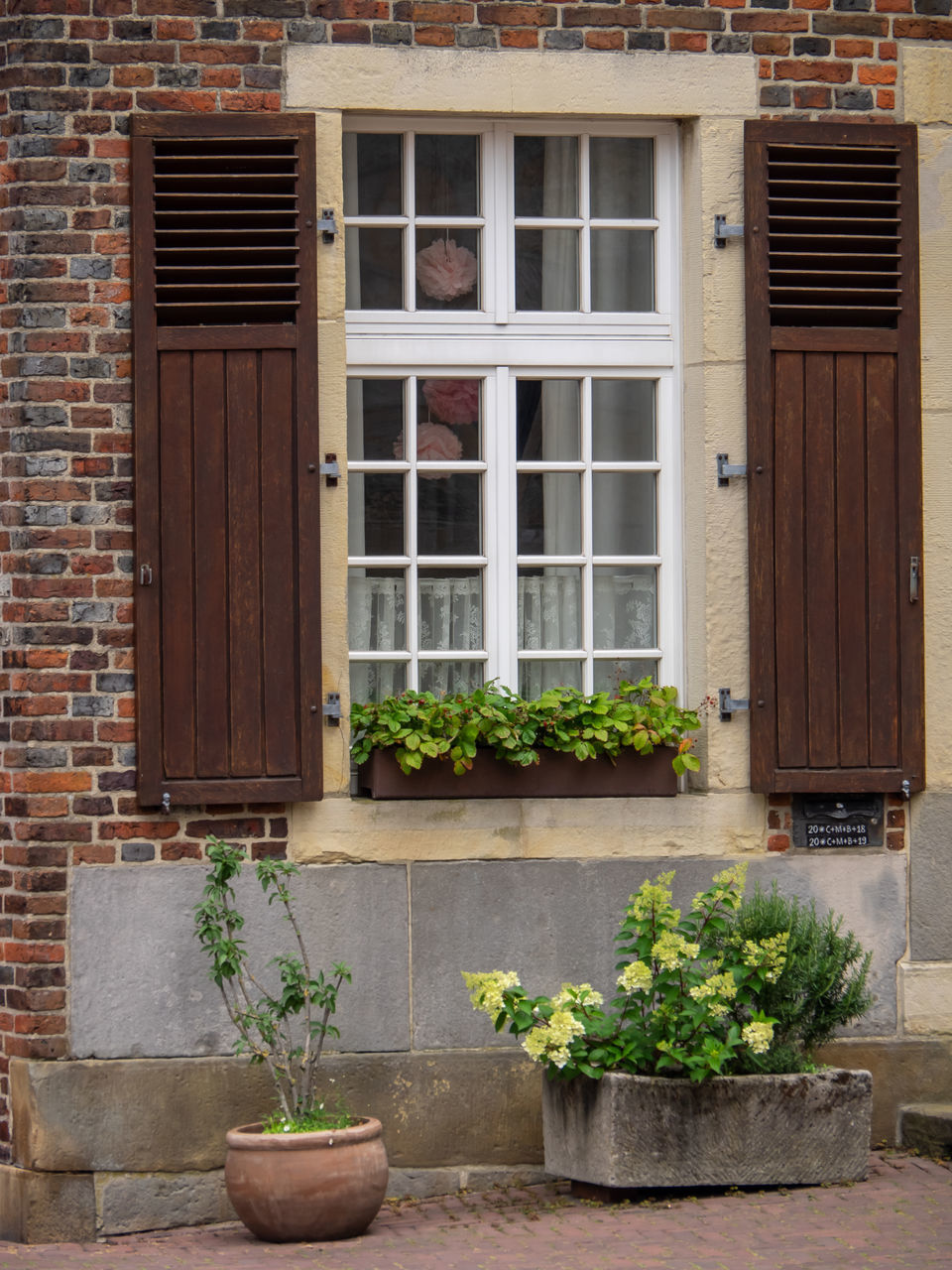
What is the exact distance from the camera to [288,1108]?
19.0ft

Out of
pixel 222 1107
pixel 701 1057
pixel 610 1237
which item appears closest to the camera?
pixel 610 1237

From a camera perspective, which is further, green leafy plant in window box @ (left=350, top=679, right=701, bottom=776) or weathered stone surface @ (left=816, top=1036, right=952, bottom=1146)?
weathered stone surface @ (left=816, top=1036, right=952, bottom=1146)

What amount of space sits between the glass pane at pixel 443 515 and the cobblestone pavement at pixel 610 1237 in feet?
7.71

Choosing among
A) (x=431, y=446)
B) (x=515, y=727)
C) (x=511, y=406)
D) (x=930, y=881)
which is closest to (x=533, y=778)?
(x=515, y=727)

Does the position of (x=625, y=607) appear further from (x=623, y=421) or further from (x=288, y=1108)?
(x=288, y=1108)

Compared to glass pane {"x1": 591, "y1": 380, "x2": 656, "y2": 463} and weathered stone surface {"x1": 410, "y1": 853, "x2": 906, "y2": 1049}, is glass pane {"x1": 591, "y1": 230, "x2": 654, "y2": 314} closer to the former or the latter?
glass pane {"x1": 591, "y1": 380, "x2": 656, "y2": 463}

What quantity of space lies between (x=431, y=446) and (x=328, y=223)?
35.7 inches

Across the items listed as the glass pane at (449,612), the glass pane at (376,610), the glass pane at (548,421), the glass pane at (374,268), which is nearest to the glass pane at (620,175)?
the glass pane at (548,421)

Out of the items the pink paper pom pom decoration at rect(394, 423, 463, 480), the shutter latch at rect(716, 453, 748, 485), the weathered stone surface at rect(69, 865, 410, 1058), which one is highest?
the pink paper pom pom decoration at rect(394, 423, 463, 480)

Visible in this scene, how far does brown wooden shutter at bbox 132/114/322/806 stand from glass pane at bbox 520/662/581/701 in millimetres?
864

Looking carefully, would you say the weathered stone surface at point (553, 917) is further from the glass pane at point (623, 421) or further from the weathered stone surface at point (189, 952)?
the glass pane at point (623, 421)

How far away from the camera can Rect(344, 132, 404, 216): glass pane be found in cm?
669

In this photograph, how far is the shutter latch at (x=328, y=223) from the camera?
6391 millimetres

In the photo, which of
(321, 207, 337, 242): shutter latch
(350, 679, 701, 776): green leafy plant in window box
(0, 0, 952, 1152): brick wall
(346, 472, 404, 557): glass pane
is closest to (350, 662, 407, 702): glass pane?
(350, 679, 701, 776): green leafy plant in window box
